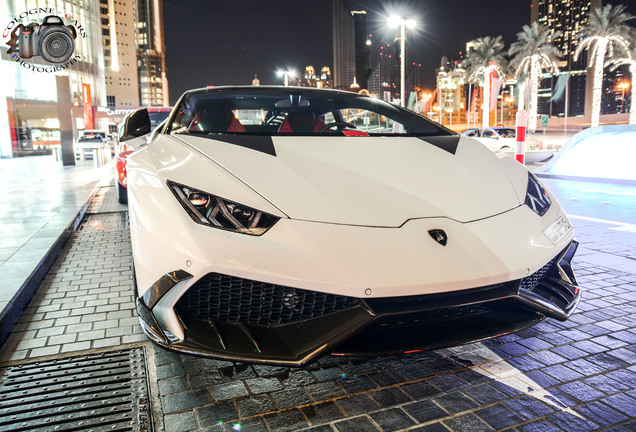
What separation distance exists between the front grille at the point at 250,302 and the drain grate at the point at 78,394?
520 mm

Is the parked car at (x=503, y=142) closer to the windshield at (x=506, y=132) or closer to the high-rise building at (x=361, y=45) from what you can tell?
the windshield at (x=506, y=132)

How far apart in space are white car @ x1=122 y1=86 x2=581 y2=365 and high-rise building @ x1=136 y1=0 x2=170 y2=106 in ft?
547

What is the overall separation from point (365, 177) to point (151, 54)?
583 feet

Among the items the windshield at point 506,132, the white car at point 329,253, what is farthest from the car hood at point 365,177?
the windshield at point 506,132

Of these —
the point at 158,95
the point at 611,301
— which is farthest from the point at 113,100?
the point at 611,301

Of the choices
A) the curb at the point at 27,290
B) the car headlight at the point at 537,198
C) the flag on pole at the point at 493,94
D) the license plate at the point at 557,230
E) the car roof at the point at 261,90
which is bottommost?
the curb at the point at 27,290

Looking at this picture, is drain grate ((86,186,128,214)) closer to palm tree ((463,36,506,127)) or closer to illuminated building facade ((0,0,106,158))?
illuminated building facade ((0,0,106,158))

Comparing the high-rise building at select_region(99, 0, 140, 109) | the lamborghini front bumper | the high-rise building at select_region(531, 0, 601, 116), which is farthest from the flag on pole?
the high-rise building at select_region(99, 0, 140, 109)

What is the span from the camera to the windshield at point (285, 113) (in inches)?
129

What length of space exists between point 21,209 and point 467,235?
7237 millimetres

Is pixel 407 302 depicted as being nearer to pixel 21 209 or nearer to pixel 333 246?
pixel 333 246

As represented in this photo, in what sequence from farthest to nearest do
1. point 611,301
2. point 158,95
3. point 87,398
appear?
point 158,95
point 611,301
point 87,398

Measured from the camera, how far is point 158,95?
167125 millimetres

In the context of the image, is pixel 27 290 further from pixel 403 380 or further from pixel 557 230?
pixel 557 230
